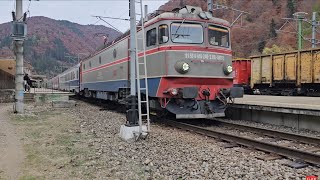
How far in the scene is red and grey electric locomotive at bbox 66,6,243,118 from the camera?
10906 mm

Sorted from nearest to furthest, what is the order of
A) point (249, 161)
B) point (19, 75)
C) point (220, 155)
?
1. point (249, 161)
2. point (220, 155)
3. point (19, 75)

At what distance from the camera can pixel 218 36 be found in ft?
39.5

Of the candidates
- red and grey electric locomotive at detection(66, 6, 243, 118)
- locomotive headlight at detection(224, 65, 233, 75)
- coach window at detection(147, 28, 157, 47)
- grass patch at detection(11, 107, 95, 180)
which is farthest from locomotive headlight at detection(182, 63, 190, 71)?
grass patch at detection(11, 107, 95, 180)

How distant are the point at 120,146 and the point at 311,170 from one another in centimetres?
411

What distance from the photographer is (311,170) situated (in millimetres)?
6098

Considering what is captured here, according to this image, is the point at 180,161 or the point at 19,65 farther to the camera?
the point at 19,65

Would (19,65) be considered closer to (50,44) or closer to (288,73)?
(288,73)

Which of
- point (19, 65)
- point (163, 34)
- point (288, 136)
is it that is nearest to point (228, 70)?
point (163, 34)

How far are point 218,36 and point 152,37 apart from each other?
2286mm

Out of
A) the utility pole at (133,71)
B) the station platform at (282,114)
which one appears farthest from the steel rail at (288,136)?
the utility pole at (133,71)

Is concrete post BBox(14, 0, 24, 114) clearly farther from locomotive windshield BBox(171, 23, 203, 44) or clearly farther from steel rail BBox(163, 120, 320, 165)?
steel rail BBox(163, 120, 320, 165)

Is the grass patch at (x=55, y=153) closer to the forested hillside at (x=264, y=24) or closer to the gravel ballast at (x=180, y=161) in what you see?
the gravel ballast at (x=180, y=161)

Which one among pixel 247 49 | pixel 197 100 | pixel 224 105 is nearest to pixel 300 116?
pixel 224 105

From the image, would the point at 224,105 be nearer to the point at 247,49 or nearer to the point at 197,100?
the point at 197,100
